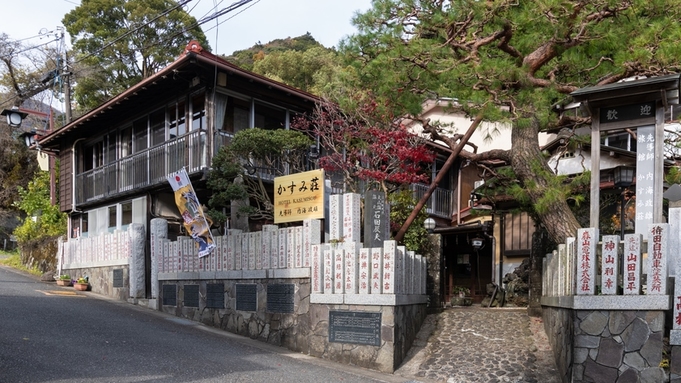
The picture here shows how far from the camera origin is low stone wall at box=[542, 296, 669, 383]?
25.2ft

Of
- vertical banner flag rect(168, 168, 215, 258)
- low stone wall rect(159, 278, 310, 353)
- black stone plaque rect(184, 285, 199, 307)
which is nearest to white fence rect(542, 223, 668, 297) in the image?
low stone wall rect(159, 278, 310, 353)

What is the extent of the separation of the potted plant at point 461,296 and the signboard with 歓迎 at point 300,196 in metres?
7.51

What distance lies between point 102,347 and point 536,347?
8.14 meters

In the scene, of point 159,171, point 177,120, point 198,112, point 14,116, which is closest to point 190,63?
point 198,112

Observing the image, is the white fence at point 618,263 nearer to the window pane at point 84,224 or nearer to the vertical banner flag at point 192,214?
the vertical banner flag at point 192,214

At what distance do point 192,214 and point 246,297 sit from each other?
106 inches

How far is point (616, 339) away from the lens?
7.94m

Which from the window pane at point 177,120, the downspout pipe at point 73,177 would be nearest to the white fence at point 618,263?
the window pane at point 177,120

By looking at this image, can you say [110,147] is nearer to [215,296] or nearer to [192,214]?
[192,214]

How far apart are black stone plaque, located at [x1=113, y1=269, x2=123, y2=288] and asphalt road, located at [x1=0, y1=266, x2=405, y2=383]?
9.08ft

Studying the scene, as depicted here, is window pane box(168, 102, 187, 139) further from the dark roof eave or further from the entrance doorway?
the entrance doorway

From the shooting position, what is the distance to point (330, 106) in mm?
15156

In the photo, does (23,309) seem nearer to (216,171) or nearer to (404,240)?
(216,171)

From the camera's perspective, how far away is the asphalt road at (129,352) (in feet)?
27.2
